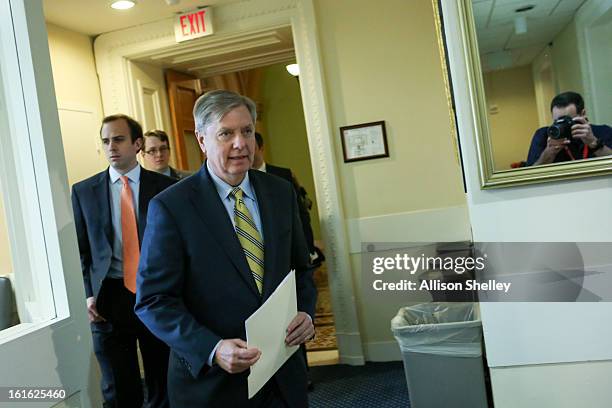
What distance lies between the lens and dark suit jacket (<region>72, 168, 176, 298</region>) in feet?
9.02

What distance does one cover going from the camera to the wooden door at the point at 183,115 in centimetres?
484

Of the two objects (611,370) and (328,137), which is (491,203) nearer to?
(611,370)

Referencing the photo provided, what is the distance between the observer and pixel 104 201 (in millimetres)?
2842

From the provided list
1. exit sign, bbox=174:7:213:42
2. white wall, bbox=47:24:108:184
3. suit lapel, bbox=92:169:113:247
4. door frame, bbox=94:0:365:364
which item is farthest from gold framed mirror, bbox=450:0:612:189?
white wall, bbox=47:24:108:184

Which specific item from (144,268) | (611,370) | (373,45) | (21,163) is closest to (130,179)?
(21,163)

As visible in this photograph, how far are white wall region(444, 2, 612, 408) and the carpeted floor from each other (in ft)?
3.78

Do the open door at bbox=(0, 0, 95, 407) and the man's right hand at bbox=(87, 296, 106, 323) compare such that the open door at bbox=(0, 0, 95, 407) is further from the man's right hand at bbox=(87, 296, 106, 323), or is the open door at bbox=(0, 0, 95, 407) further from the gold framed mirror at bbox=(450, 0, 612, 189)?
the gold framed mirror at bbox=(450, 0, 612, 189)

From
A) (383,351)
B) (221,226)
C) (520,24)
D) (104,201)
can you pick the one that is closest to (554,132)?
(520,24)

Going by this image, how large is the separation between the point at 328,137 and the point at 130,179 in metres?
1.53

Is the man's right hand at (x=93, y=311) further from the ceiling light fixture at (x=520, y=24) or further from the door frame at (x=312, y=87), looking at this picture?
the ceiling light fixture at (x=520, y=24)

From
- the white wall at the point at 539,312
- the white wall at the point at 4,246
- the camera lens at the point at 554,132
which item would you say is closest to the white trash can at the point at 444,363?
the white wall at the point at 539,312

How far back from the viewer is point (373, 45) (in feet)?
12.9

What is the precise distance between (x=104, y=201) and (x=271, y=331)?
1659 millimetres

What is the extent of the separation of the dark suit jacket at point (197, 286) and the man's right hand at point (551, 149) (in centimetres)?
114
